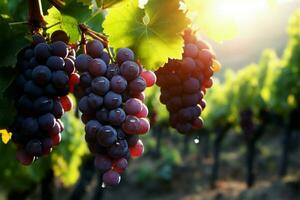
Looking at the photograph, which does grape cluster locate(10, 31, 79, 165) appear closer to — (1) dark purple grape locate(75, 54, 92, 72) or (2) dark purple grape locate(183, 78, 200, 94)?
(1) dark purple grape locate(75, 54, 92, 72)

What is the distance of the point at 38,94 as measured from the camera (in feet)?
4.67

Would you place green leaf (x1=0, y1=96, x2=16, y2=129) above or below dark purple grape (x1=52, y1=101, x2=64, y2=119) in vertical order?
below

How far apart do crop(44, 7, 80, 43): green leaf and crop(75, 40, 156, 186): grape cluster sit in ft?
0.42

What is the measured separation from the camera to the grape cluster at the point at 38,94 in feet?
4.66

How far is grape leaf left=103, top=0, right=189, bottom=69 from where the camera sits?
1450 mm

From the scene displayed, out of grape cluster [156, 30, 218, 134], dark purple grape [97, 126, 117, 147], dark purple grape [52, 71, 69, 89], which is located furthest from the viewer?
grape cluster [156, 30, 218, 134]

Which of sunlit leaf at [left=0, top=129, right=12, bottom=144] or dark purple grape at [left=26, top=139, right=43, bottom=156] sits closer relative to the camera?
dark purple grape at [left=26, top=139, right=43, bottom=156]

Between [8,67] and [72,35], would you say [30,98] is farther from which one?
[72,35]

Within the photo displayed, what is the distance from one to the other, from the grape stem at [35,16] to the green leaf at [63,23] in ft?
0.11

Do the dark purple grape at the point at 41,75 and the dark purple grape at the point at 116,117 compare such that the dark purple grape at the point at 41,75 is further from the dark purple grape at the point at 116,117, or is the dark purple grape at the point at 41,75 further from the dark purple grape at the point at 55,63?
the dark purple grape at the point at 116,117

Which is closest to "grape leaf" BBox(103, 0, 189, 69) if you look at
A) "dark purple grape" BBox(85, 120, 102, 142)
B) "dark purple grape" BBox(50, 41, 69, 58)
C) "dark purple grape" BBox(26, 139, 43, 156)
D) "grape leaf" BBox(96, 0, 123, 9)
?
"grape leaf" BBox(96, 0, 123, 9)

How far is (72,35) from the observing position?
1.56m

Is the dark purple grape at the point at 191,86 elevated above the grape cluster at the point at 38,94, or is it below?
above

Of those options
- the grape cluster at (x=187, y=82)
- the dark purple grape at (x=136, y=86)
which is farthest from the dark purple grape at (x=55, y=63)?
the grape cluster at (x=187, y=82)
